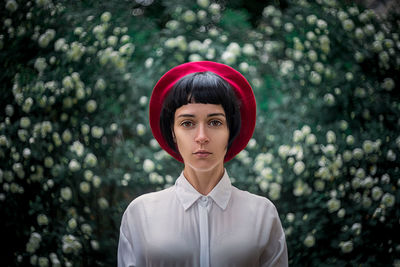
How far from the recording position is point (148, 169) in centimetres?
212

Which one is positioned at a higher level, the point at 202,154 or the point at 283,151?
the point at 202,154

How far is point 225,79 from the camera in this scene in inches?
57.9

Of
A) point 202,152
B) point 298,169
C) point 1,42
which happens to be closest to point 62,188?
point 1,42

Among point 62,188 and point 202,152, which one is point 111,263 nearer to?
point 62,188

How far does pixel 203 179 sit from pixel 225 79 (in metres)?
0.38

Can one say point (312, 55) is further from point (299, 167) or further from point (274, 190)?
point (274, 190)

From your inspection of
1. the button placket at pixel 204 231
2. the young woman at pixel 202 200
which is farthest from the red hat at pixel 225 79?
the button placket at pixel 204 231

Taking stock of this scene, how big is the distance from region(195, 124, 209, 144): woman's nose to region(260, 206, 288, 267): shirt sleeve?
38 cm

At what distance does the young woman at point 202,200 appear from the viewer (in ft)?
4.51

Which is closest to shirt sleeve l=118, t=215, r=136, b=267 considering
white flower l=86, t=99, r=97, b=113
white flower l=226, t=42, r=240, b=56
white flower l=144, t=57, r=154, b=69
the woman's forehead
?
the woman's forehead

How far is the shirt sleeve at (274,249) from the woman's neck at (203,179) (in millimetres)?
241

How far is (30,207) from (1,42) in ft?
3.22

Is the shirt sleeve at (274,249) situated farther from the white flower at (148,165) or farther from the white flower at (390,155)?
the white flower at (390,155)

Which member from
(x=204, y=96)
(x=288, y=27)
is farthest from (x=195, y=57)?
(x=204, y=96)
